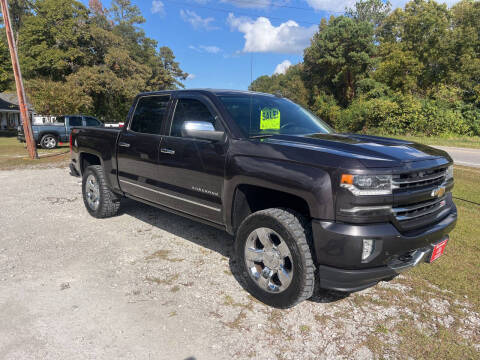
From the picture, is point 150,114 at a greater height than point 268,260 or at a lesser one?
greater

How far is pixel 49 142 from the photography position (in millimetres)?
16453

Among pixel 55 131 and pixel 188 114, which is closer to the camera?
pixel 188 114

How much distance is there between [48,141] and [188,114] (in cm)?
1539

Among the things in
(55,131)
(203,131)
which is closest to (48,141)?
(55,131)

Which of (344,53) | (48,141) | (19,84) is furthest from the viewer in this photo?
(344,53)

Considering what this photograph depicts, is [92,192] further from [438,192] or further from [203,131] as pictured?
[438,192]

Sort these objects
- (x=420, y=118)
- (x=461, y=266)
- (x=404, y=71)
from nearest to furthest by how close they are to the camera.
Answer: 1. (x=461, y=266)
2. (x=420, y=118)
3. (x=404, y=71)

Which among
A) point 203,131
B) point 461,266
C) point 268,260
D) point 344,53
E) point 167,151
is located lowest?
point 461,266

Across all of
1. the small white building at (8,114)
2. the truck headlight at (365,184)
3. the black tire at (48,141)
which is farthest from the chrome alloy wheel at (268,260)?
the small white building at (8,114)

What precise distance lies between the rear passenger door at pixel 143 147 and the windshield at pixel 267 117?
3.16ft

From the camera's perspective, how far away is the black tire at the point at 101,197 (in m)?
5.07

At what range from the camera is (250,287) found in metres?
3.11

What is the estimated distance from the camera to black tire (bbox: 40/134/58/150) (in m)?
16.2

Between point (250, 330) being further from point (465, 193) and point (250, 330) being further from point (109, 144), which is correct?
point (465, 193)
